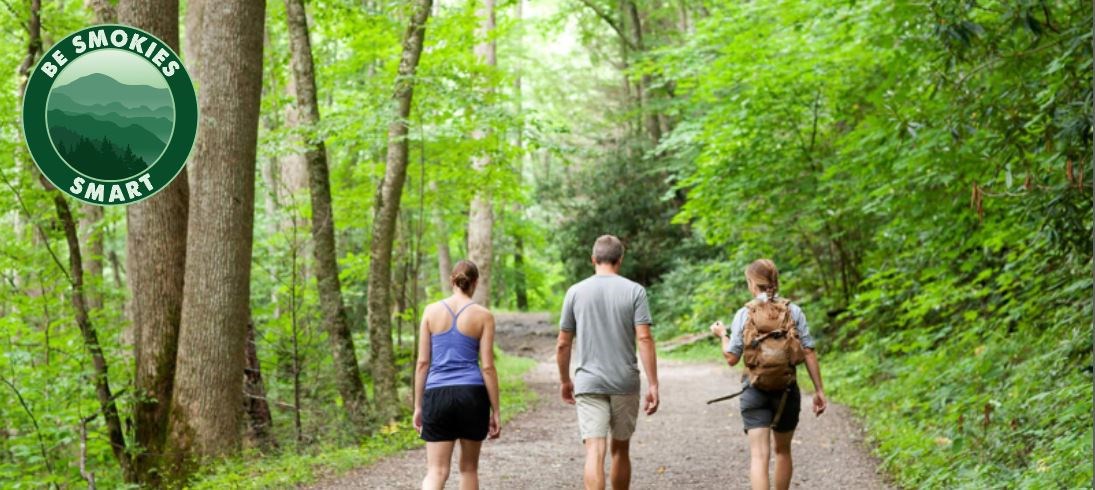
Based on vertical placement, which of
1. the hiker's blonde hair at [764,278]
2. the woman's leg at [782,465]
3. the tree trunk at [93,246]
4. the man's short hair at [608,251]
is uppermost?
the tree trunk at [93,246]

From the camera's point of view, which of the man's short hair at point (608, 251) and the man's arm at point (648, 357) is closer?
the man's arm at point (648, 357)

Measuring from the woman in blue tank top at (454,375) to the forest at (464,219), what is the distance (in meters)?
3.25

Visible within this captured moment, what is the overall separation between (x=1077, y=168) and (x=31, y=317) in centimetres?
1099

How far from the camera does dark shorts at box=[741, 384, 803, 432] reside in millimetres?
6383

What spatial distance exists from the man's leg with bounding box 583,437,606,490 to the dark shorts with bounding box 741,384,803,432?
96 cm

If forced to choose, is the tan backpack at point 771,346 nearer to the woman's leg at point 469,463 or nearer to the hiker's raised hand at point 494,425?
the hiker's raised hand at point 494,425

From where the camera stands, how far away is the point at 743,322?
6492 millimetres

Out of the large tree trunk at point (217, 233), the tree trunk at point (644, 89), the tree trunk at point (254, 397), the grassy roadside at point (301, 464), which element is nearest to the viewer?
Result: the grassy roadside at point (301, 464)

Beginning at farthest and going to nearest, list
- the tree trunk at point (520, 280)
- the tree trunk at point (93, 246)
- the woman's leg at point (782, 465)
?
the tree trunk at point (520, 280) < the tree trunk at point (93, 246) < the woman's leg at point (782, 465)

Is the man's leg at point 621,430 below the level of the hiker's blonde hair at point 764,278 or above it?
below

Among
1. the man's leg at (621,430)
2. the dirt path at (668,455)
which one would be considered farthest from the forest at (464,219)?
the man's leg at (621,430)

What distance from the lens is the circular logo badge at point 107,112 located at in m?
4.92

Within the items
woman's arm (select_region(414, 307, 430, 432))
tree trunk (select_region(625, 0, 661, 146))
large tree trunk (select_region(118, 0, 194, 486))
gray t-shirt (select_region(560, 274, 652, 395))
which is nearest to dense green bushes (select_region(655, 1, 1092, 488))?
gray t-shirt (select_region(560, 274, 652, 395))

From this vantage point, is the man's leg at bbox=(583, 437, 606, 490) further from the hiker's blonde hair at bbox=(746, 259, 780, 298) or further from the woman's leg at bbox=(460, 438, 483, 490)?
the hiker's blonde hair at bbox=(746, 259, 780, 298)
